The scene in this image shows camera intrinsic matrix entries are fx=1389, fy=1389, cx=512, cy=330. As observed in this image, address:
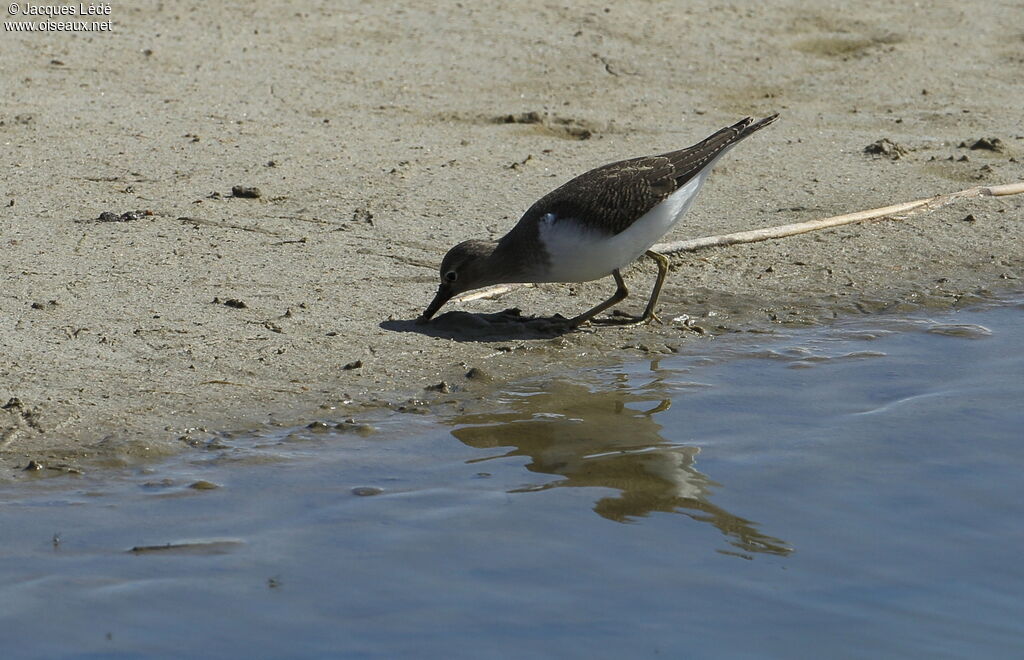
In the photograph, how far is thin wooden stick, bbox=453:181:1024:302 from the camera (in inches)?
322

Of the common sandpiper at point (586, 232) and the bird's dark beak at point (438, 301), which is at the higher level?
the common sandpiper at point (586, 232)

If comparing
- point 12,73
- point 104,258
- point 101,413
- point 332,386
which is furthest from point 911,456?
point 12,73

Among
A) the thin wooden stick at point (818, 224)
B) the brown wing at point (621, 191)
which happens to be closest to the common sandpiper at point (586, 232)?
the brown wing at point (621, 191)

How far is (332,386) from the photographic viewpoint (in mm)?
6730

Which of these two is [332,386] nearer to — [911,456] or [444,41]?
[911,456]

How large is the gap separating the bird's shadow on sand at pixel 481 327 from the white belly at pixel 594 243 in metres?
0.31

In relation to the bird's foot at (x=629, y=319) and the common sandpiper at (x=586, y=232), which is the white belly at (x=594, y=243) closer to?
the common sandpiper at (x=586, y=232)

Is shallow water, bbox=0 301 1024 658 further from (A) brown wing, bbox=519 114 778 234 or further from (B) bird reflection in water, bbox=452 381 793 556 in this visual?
(A) brown wing, bbox=519 114 778 234

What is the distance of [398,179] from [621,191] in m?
2.50

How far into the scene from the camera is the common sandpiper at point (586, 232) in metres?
7.15

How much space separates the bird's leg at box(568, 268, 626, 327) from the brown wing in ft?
1.26

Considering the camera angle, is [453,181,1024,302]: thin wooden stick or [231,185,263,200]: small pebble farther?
[231,185,263,200]: small pebble

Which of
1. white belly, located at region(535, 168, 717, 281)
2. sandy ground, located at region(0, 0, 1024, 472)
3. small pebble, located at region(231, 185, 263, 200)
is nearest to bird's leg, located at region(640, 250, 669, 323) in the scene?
sandy ground, located at region(0, 0, 1024, 472)

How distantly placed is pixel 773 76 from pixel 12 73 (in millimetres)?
6218
